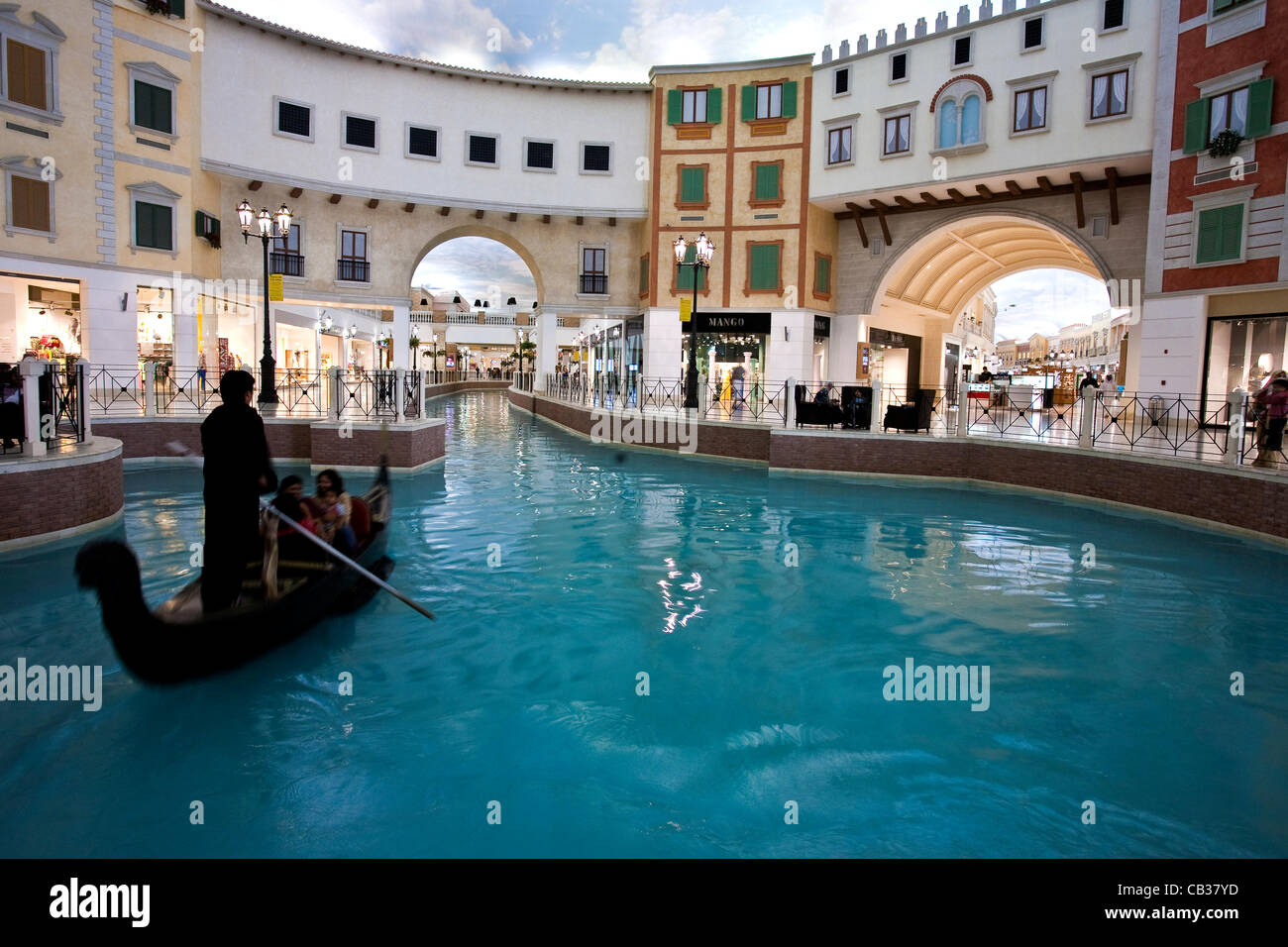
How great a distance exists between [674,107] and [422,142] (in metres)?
8.73

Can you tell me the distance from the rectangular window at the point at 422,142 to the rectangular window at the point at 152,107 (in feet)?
23.9

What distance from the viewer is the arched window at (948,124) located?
77.1 ft

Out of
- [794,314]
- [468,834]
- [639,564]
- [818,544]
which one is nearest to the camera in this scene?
[468,834]

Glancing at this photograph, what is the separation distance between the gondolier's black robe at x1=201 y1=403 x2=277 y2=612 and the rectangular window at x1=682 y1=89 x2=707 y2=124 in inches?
1041

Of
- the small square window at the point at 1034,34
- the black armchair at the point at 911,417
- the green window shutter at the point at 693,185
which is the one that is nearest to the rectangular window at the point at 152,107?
the green window shutter at the point at 693,185

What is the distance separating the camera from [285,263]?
2733cm

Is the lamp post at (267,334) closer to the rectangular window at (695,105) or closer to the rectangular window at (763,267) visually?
the rectangular window at (695,105)

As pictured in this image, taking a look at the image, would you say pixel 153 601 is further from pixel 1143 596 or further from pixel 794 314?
pixel 794 314

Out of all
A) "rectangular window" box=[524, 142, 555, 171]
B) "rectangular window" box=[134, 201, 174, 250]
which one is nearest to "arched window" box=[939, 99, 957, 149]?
"rectangular window" box=[524, 142, 555, 171]

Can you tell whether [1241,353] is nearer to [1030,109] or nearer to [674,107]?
[1030,109]

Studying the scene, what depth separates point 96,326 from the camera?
21.9 metres


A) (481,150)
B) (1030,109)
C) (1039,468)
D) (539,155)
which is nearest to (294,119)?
(481,150)
